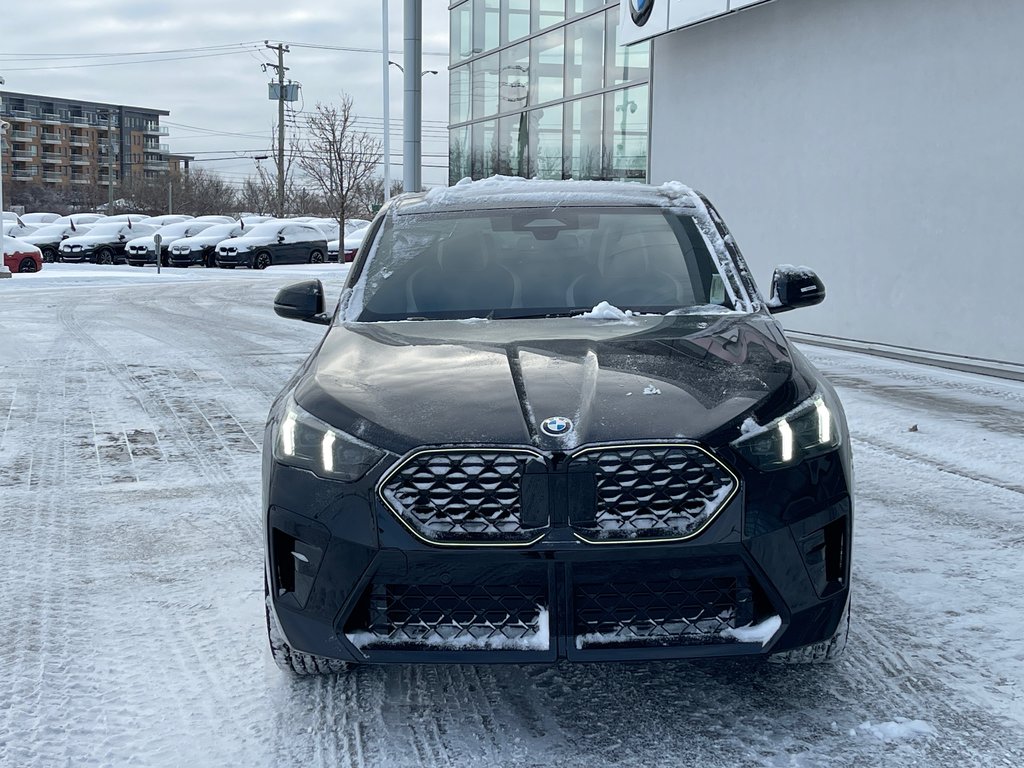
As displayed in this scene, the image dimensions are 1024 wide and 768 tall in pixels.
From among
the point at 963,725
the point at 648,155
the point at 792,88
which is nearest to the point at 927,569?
the point at 963,725

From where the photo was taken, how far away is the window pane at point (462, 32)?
2531 cm

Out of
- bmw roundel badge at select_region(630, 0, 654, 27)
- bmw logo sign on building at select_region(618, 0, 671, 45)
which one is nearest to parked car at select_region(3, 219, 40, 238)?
bmw logo sign on building at select_region(618, 0, 671, 45)

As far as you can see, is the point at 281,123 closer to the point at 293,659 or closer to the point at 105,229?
the point at 105,229

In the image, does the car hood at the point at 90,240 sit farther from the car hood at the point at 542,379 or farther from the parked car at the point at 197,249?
the car hood at the point at 542,379

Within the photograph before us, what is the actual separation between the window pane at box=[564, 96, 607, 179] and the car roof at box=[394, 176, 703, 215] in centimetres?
1480

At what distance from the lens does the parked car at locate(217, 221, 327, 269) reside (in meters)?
36.3

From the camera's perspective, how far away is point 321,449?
9.40ft

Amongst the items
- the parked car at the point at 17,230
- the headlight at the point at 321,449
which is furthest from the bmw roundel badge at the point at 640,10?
the parked car at the point at 17,230

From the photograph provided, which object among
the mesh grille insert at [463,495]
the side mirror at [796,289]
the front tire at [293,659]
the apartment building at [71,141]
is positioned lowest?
the front tire at [293,659]

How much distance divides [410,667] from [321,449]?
2.97ft

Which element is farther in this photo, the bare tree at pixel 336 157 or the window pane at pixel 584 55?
the bare tree at pixel 336 157

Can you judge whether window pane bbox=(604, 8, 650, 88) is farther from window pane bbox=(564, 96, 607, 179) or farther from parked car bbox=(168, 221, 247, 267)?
parked car bbox=(168, 221, 247, 267)

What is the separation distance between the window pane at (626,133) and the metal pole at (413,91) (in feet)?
12.4

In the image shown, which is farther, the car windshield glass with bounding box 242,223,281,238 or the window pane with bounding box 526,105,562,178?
the car windshield glass with bounding box 242,223,281,238
